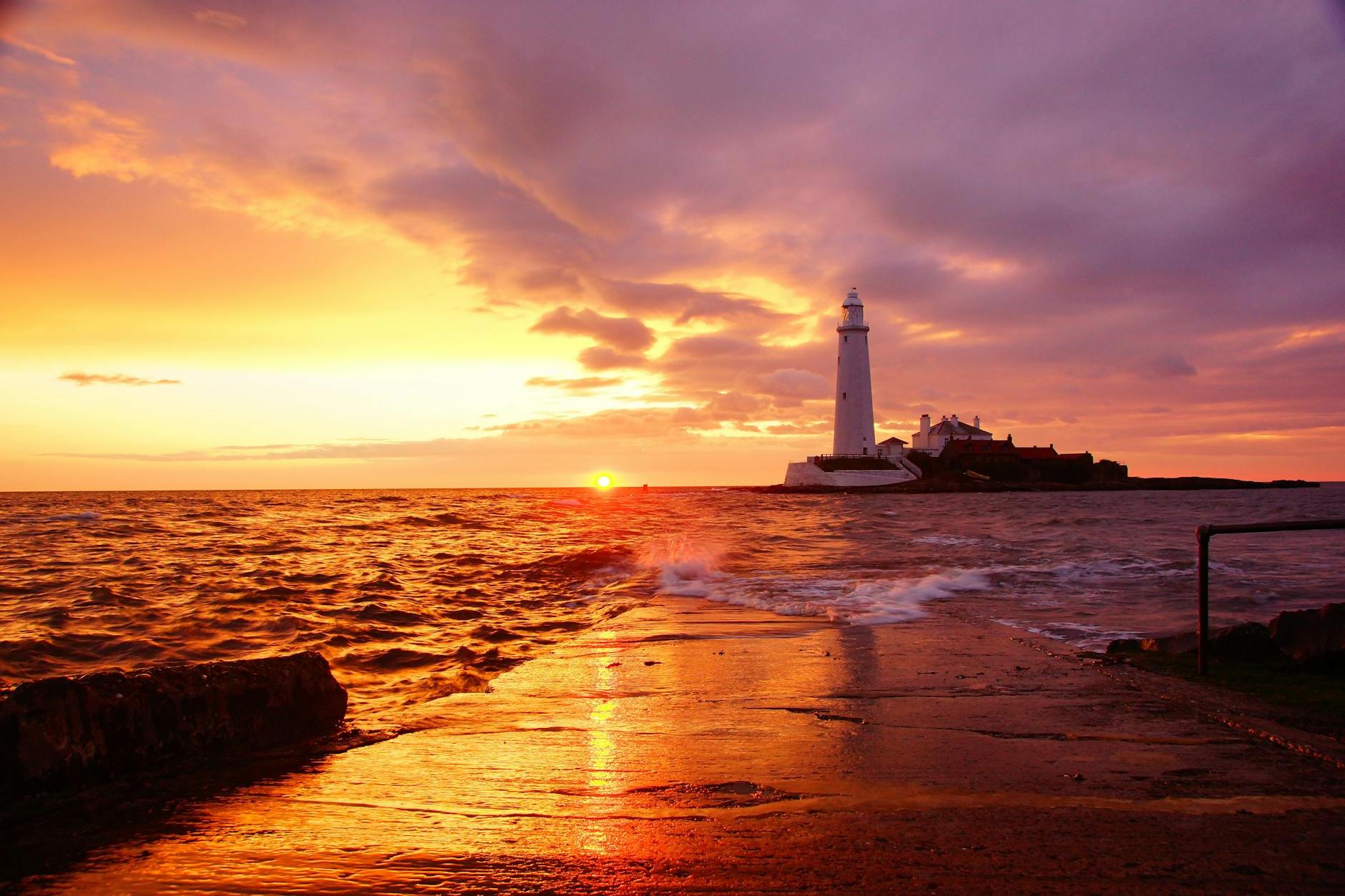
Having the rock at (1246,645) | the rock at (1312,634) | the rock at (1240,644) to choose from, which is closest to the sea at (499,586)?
the rock at (1240,644)

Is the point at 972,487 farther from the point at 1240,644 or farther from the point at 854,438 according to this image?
the point at 1240,644

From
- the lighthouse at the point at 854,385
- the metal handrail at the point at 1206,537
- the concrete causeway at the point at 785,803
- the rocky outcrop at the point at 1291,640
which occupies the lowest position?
the concrete causeway at the point at 785,803

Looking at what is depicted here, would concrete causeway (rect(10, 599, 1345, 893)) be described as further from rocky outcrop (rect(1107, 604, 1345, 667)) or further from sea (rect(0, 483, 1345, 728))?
sea (rect(0, 483, 1345, 728))

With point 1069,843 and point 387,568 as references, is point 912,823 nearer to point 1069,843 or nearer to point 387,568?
point 1069,843

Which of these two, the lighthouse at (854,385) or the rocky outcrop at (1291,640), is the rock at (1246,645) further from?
the lighthouse at (854,385)

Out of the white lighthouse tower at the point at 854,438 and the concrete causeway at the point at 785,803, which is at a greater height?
the white lighthouse tower at the point at 854,438

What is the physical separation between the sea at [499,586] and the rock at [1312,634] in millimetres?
1442

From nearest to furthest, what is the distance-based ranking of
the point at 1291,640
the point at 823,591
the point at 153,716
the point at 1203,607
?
the point at 153,716 < the point at 1203,607 < the point at 1291,640 < the point at 823,591

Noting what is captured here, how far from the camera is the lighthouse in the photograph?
6988cm

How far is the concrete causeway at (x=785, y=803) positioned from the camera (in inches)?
97.5

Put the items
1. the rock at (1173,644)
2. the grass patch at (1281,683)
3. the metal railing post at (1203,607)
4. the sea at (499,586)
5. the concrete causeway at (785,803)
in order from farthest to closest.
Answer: the sea at (499,586), the rock at (1173,644), the metal railing post at (1203,607), the grass patch at (1281,683), the concrete causeway at (785,803)

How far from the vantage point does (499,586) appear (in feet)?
38.8

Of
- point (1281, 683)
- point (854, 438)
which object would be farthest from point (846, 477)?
point (1281, 683)

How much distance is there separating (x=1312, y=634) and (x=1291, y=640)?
163 mm
